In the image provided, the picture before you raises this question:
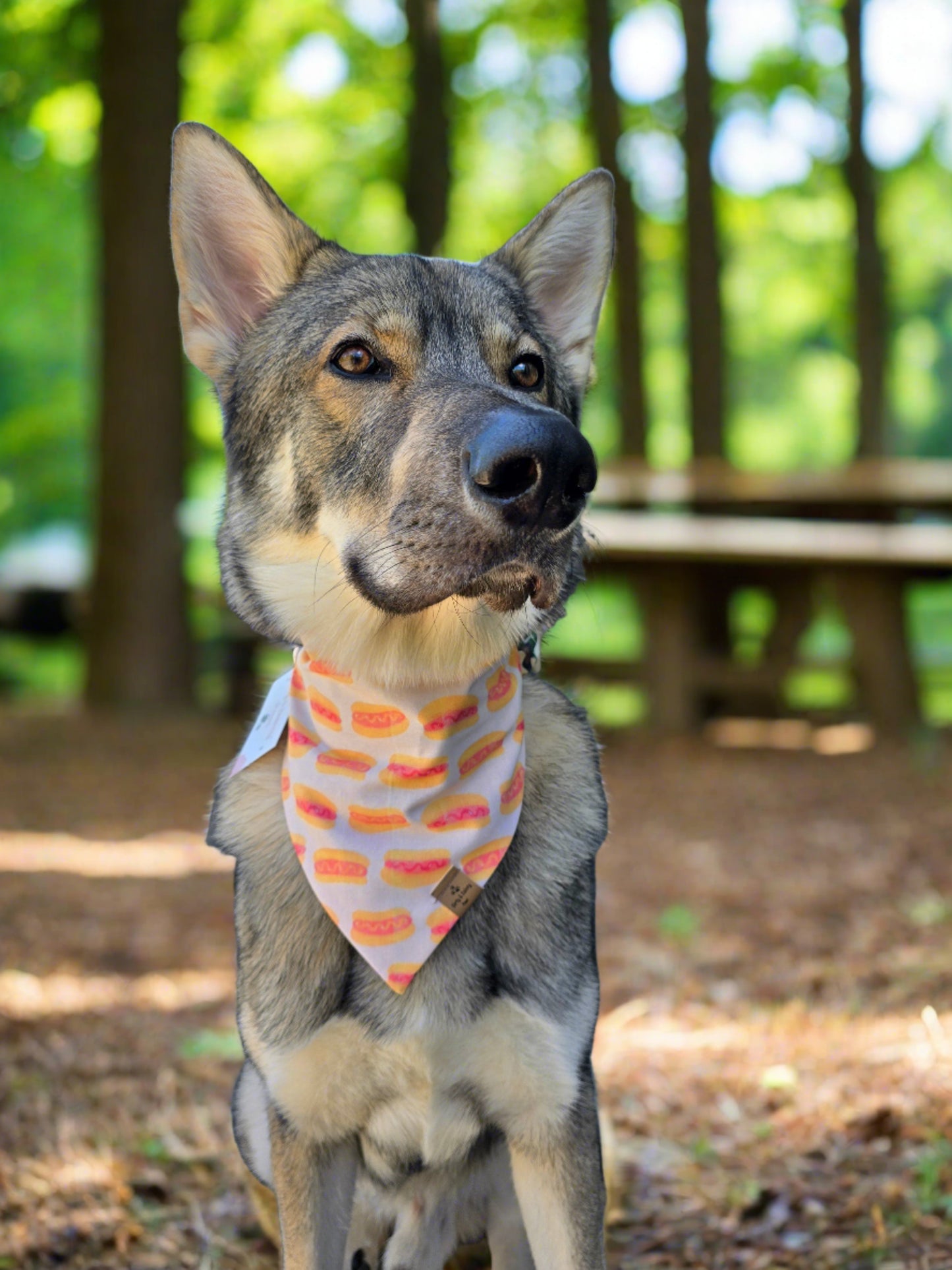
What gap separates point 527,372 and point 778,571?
787cm

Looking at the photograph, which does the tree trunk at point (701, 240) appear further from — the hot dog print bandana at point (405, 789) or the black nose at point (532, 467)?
the black nose at point (532, 467)

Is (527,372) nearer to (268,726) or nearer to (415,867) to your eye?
(268,726)

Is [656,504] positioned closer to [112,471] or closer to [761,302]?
[112,471]

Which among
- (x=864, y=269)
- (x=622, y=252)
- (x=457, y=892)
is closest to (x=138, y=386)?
(x=622, y=252)

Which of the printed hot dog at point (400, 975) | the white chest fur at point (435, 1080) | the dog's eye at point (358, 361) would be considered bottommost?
the white chest fur at point (435, 1080)

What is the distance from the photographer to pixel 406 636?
2504 millimetres

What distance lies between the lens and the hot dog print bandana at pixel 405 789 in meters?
2.50

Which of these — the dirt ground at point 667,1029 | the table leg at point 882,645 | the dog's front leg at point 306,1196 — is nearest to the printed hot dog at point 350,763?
the dog's front leg at point 306,1196

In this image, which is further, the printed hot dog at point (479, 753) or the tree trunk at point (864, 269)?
the tree trunk at point (864, 269)

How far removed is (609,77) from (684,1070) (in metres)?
12.9

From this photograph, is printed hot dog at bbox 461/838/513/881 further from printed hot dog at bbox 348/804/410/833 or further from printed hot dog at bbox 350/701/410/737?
printed hot dog at bbox 350/701/410/737

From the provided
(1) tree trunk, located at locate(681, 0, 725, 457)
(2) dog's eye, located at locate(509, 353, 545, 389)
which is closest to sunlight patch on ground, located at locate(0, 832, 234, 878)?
(2) dog's eye, located at locate(509, 353, 545, 389)

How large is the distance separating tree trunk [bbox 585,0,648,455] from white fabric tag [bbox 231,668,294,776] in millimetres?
12348

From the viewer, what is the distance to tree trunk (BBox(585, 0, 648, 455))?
14352mm
